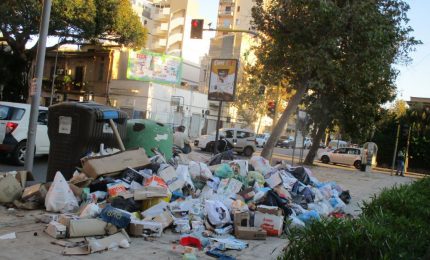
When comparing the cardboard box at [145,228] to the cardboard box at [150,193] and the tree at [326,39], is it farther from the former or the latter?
the tree at [326,39]

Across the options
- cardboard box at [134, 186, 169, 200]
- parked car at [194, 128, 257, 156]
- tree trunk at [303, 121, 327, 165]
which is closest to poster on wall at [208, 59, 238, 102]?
cardboard box at [134, 186, 169, 200]

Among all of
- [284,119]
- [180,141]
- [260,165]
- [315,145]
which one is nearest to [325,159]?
[315,145]

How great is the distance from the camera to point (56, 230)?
5.46 metres

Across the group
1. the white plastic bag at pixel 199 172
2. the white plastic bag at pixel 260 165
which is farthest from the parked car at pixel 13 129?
the white plastic bag at pixel 260 165

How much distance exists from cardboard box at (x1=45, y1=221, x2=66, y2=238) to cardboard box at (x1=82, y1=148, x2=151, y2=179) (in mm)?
1822

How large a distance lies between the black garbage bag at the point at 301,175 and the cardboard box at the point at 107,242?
546 centimetres

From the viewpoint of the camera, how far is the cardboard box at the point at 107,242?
199 inches

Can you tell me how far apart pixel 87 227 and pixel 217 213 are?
1.88m

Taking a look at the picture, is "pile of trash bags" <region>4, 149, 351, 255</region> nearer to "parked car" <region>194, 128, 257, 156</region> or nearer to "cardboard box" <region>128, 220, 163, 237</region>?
"cardboard box" <region>128, 220, 163, 237</region>

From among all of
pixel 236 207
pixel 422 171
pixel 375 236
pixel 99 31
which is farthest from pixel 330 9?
pixel 422 171

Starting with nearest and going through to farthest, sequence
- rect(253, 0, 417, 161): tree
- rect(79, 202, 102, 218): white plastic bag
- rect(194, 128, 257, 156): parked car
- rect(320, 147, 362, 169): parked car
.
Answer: rect(79, 202, 102, 218): white plastic bag, rect(253, 0, 417, 161): tree, rect(194, 128, 257, 156): parked car, rect(320, 147, 362, 169): parked car

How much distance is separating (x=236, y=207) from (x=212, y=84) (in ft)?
19.4

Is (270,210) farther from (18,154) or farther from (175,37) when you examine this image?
(175,37)

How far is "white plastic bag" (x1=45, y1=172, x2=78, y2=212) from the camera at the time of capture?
6590 mm
